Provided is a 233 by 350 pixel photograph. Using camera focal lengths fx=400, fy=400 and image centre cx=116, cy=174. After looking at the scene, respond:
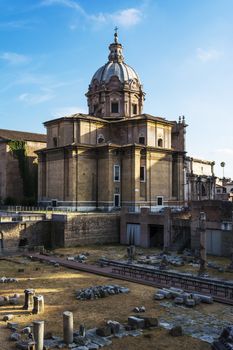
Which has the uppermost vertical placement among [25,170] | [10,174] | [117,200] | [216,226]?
[25,170]

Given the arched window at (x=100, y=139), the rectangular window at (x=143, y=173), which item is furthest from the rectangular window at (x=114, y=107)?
the rectangular window at (x=143, y=173)

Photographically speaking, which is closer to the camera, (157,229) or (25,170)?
(157,229)

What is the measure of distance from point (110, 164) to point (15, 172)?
18.7m

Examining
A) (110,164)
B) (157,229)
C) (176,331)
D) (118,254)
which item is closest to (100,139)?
(110,164)

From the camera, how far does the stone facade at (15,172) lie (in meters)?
60.5

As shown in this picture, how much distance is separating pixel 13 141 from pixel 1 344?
48330 mm

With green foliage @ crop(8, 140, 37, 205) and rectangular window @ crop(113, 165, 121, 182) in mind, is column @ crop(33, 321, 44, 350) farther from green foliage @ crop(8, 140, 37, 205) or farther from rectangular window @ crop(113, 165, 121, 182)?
green foliage @ crop(8, 140, 37, 205)

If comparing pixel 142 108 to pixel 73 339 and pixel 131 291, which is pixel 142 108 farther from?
pixel 73 339

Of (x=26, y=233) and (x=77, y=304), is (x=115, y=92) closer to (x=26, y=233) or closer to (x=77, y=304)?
(x=26, y=233)

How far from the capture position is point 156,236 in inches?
1710

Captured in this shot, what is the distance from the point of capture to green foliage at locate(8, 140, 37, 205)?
6062cm

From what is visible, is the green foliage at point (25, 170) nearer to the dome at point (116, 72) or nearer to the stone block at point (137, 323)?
the dome at point (116, 72)

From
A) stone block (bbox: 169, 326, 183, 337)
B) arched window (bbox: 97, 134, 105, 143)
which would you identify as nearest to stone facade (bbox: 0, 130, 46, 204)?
arched window (bbox: 97, 134, 105, 143)

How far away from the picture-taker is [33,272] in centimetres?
2942
